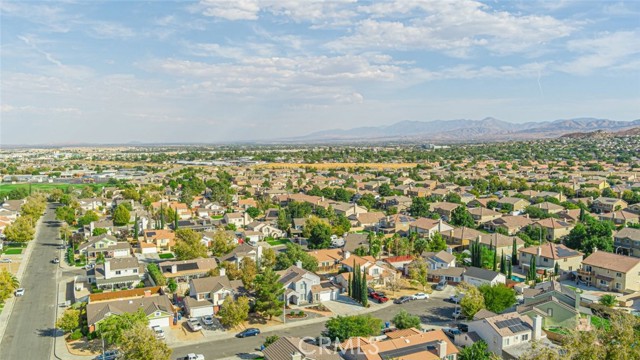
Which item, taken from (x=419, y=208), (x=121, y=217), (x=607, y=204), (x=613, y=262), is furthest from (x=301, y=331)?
(x=607, y=204)

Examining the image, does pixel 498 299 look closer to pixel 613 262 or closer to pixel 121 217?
pixel 613 262

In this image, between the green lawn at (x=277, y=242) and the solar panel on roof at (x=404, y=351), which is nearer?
the solar panel on roof at (x=404, y=351)

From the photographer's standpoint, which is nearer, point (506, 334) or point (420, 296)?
point (506, 334)

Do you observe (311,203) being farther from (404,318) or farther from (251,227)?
(404,318)

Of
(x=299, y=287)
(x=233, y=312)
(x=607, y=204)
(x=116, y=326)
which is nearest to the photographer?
(x=116, y=326)

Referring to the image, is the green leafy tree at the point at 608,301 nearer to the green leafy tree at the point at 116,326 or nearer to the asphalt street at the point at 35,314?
the green leafy tree at the point at 116,326

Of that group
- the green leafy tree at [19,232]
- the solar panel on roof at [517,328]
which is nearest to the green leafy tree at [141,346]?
the solar panel on roof at [517,328]

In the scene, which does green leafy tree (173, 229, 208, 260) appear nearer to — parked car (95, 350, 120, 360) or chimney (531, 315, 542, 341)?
parked car (95, 350, 120, 360)
